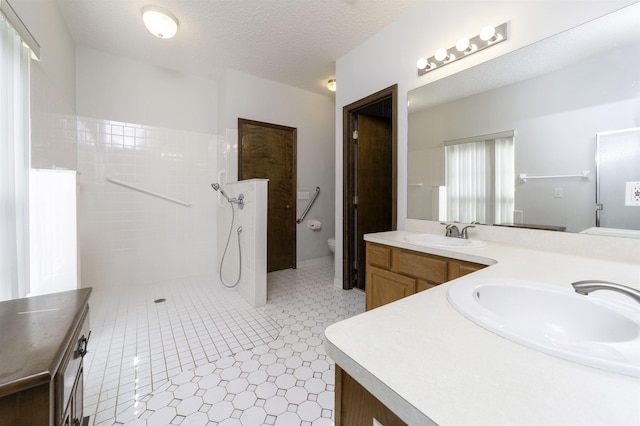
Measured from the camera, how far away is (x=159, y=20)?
2.05 metres

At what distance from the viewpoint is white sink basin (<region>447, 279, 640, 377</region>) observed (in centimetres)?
46

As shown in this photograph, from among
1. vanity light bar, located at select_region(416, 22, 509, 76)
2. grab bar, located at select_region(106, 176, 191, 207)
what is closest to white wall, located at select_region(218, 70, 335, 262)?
grab bar, located at select_region(106, 176, 191, 207)

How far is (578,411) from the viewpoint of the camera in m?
0.34

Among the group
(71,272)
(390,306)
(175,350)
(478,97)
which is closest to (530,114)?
(478,97)

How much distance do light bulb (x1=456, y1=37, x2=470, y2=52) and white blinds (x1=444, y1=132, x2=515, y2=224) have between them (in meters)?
0.60

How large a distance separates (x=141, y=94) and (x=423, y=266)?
3.40 m

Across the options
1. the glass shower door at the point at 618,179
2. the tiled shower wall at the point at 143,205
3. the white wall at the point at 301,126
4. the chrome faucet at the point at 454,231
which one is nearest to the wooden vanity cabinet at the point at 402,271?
the chrome faucet at the point at 454,231

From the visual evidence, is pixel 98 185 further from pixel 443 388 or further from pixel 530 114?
pixel 530 114

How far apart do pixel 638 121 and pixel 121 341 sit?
3.23 m

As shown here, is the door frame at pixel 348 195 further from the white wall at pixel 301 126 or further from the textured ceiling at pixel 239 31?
the white wall at pixel 301 126

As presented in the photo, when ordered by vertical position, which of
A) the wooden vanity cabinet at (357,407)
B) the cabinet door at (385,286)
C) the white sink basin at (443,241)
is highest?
the white sink basin at (443,241)

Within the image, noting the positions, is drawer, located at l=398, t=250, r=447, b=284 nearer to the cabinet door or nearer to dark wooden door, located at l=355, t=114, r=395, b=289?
the cabinet door

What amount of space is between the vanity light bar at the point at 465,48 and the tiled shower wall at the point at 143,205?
103 inches

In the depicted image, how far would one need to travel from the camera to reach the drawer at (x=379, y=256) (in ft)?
5.62
